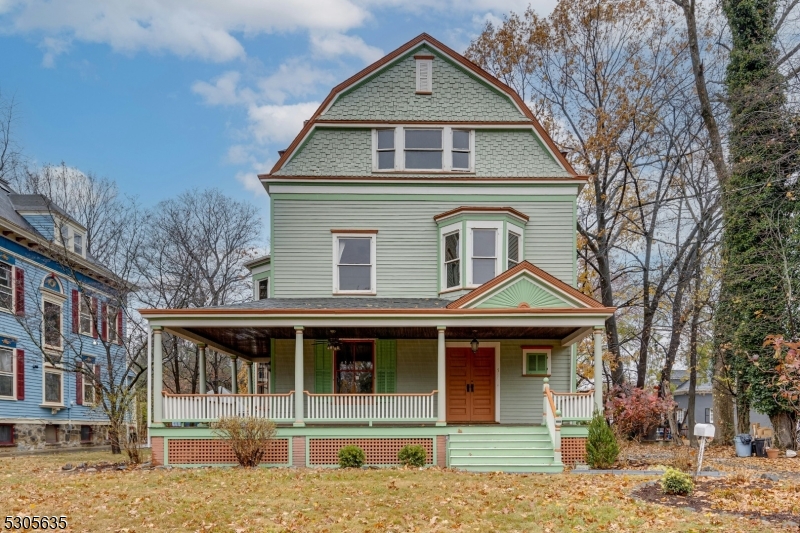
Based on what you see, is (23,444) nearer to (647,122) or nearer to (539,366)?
(539,366)

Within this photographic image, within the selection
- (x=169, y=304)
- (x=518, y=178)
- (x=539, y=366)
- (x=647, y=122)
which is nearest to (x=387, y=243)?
(x=518, y=178)

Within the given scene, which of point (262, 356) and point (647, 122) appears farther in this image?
point (647, 122)

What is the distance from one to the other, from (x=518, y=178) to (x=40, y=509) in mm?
12288

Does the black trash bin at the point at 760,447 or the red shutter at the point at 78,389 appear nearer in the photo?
the black trash bin at the point at 760,447

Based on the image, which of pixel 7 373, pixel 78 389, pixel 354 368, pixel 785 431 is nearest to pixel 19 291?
pixel 7 373

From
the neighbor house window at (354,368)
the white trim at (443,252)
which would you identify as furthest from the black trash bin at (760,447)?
the neighbor house window at (354,368)

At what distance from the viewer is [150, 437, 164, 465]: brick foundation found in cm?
1355

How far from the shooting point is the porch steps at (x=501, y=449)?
12.7m

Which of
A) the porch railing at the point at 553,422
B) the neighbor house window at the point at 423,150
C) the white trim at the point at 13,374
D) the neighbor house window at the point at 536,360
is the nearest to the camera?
the porch railing at the point at 553,422

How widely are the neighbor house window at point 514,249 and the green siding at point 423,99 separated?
3070mm

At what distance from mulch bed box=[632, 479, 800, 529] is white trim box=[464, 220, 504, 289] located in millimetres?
6581

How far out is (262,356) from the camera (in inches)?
821

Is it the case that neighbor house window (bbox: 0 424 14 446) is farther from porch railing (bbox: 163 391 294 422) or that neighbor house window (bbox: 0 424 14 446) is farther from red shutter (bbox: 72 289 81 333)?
porch railing (bbox: 163 391 294 422)

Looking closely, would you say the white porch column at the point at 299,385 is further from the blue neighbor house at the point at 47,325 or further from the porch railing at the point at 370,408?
the blue neighbor house at the point at 47,325
